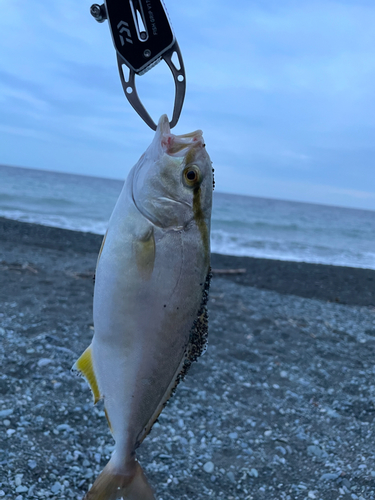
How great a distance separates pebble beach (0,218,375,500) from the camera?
3.95 m

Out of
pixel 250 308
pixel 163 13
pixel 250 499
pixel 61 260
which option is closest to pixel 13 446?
pixel 250 499

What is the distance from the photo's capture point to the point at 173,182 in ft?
5.57

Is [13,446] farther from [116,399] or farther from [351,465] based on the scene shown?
[351,465]

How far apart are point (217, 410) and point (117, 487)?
11.5 ft

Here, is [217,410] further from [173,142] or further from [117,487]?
[173,142]

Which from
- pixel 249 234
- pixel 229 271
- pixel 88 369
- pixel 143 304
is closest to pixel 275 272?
pixel 229 271

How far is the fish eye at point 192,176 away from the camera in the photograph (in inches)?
66.4

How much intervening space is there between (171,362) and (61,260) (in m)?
10.9

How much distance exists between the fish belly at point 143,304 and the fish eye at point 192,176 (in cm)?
18

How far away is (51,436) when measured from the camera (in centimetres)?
418

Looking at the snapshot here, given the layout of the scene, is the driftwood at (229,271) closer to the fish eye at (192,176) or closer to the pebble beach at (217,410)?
the pebble beach at (217,410)

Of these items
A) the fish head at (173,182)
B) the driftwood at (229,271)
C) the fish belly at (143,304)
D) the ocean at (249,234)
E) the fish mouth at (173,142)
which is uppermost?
the fish mouth at (173,142)

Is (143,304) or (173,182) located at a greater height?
(173,182)

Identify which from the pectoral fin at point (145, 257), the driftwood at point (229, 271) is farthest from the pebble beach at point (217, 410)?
the driftwood at point (229, 271)
